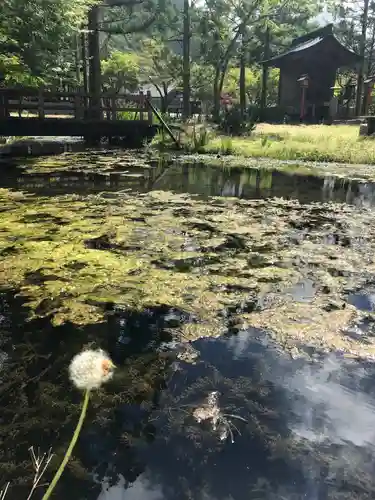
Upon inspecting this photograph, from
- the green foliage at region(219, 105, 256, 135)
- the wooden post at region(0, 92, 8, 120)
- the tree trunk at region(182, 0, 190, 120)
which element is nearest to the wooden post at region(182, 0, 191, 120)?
the tree trunk at region(182, 0, 190, 120)

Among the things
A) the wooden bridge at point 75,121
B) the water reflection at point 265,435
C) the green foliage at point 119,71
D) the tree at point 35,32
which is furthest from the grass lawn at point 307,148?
the green foliage at point 119,71

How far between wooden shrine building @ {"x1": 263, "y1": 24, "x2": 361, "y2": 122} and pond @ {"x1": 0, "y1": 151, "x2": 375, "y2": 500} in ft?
76.6

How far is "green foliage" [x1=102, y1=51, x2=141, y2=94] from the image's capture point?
1442 inches

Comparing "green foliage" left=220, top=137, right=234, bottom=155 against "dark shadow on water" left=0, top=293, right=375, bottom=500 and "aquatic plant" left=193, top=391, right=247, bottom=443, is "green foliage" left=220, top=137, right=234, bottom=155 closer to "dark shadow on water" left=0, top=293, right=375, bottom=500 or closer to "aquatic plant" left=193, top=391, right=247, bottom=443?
"dark shadow on water" left=0, top=293, right=375, bottom=500

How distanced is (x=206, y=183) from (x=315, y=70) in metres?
21.7

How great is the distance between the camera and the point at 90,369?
265cm

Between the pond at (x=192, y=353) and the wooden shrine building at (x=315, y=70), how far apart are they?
23.3m

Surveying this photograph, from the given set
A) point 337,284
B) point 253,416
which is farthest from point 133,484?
point 337,284

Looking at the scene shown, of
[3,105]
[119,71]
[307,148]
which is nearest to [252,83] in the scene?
[119,71]

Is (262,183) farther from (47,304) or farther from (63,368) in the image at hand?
(63,368)

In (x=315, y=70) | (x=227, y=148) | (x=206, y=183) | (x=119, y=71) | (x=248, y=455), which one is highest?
(x=119, y=71)

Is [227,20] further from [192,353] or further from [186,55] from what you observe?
[192,353]

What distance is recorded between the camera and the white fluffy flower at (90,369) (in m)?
2.46

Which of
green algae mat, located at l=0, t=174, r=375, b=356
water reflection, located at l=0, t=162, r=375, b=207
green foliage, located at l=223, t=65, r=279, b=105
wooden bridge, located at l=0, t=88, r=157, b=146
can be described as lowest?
green algae mat, located at l=0, t=174, r=375, b=356
